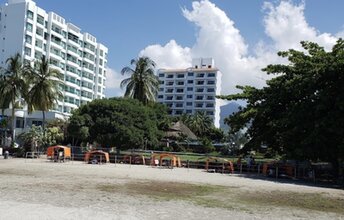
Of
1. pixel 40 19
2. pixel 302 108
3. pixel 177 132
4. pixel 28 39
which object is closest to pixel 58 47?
pixel 40 19

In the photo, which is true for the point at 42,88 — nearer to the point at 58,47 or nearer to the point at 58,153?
the point at 58,153

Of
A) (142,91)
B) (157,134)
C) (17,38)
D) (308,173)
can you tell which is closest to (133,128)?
(157,134)

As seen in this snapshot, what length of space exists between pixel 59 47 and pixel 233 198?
88.1 metres

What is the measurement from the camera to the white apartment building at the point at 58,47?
9069cm

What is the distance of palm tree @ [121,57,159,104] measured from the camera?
61.2 m

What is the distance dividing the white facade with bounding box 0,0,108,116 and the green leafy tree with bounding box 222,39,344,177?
1924 inches

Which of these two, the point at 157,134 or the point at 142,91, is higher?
the point at 142,91

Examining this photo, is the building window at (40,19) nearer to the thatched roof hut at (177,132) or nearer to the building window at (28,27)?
the building window at (28,27)

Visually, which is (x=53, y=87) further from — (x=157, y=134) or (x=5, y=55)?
(x=5, y=55)

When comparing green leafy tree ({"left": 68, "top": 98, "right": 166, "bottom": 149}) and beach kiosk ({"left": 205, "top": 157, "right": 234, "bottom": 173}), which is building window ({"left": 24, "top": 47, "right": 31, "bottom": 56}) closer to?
green leafy tree ({"left": 68, "top": 98, "right": 166, "bottom": 149})

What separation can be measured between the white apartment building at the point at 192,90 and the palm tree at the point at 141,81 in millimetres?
79797

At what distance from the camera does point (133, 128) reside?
49438 mm

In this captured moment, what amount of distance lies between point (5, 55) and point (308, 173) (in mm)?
73645

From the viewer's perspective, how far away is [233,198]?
1844cm
